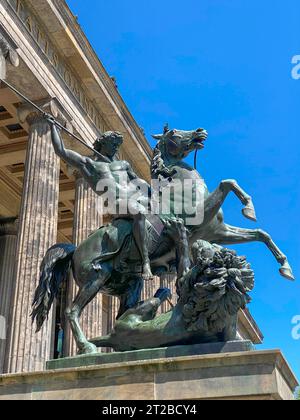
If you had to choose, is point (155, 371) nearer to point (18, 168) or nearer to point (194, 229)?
point (194, 229)

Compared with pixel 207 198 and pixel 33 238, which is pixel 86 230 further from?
pixel 207 198

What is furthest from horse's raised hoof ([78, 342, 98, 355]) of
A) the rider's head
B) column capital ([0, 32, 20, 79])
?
column capital ([0, 32, 20, 79])

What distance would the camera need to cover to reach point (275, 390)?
469 cm

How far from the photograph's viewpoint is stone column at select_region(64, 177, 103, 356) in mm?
19141

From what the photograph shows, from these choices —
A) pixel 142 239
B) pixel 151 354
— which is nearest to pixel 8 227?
pixel 142 239

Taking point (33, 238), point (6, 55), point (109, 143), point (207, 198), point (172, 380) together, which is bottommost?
point (172, 380)

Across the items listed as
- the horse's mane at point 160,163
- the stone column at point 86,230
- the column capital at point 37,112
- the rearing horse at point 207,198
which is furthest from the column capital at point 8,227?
the rearing horse at point 207,198

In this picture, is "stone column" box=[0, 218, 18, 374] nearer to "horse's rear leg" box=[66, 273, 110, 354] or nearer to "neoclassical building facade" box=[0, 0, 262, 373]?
"neoclassical building facade" box=[0, 0, 262, 373]

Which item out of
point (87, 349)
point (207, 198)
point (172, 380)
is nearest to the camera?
point (172, 380)

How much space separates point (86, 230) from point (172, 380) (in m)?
16.4

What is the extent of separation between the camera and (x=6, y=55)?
17.3 m

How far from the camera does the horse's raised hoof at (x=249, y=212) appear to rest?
6938mm

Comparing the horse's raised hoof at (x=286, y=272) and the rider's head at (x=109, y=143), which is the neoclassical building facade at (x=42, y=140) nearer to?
the rider's head at (x=109, y=143)

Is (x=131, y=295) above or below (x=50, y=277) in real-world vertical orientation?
below
